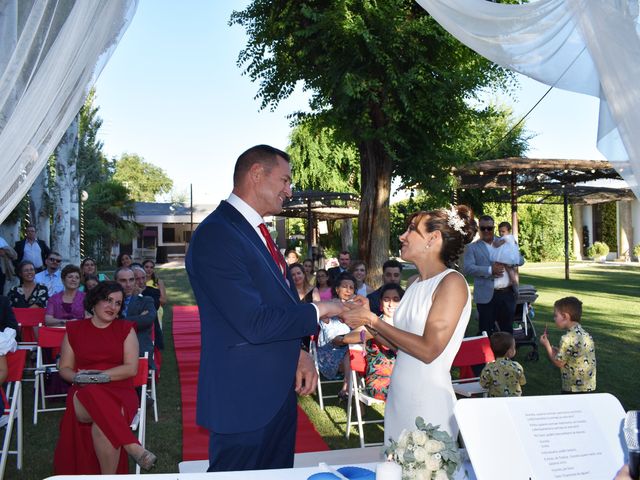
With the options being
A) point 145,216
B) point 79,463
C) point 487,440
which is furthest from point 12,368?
point 145,216

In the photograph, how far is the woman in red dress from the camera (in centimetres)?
465

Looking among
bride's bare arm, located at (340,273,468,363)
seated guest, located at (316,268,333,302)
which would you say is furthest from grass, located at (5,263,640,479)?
bride's bare arm, located at (340,273,468,363)

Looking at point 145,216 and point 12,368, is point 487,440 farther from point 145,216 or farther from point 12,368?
point 145,216

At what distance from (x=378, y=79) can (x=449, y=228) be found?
9407 mm

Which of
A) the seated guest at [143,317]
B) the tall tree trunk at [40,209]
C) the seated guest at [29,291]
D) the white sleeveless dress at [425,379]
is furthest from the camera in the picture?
the tall tree trunk at [40,209]

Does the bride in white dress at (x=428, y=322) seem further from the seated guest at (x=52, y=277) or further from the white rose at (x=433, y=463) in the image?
the seated guest at (x=52, y=277)

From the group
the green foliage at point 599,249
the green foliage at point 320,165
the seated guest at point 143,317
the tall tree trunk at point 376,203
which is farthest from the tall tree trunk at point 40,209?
the green foliage at point 599,249

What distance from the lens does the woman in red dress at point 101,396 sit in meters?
4.65

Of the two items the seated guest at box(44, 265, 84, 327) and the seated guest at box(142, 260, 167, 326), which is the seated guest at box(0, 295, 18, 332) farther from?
the seated guest at box(142, 260, 167, 326)

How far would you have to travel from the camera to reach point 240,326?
94.7 inches

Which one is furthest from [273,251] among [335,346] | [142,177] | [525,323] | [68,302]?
[142,177]

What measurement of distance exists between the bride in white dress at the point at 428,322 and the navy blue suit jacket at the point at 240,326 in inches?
17.2

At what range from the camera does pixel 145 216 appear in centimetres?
5300

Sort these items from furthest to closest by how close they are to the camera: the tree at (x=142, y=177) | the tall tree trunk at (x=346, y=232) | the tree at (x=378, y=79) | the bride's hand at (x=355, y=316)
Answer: the tree at (x=142, y=177) < the tall tree trunk at (x=346, y=232) < the tree at (x=378, y=79) < the bride's hand at (x=355, y=316)
